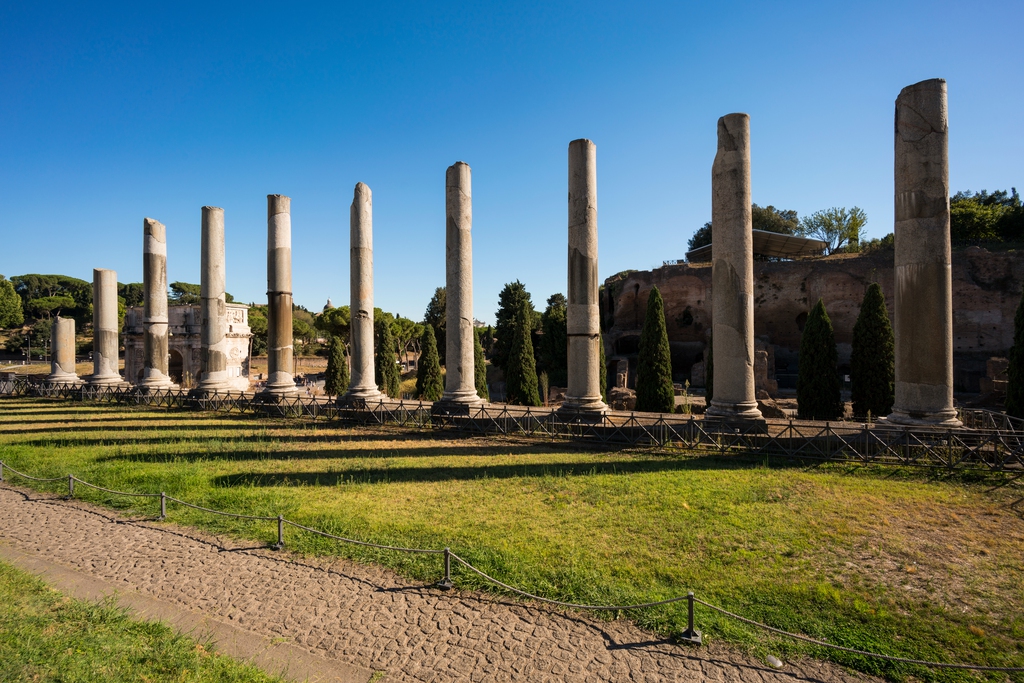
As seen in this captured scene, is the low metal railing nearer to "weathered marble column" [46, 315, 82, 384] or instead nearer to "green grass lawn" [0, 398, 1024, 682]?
"green grass lawn" [0, 398, 1024, 682]

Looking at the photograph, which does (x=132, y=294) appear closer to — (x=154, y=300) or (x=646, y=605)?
(x=154, y=300)

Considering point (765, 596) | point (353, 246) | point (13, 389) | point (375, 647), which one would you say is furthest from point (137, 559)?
point (13, 389)

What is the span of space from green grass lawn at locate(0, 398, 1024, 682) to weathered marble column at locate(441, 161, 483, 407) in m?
3.38

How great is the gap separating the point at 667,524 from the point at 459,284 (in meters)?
10.8

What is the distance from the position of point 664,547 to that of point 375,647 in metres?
3.88

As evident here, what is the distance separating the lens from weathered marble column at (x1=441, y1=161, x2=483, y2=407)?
17.2 meters

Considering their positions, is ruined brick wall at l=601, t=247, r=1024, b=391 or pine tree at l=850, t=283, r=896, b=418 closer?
pine tree at l=850, t=283, r=896, b=418

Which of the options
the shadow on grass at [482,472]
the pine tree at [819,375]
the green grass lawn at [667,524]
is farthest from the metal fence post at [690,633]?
the pine tree at [819,375]

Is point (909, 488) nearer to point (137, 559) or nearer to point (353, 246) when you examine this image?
point (137, 559)

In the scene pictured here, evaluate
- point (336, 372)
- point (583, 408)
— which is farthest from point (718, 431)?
point (336, 372)

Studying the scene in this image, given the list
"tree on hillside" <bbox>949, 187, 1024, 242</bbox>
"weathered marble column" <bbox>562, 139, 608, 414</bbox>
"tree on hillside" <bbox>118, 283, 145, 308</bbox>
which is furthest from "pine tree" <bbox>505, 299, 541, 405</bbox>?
"tree on hillside" <bbox>118, 283, 145, 308</bbox>

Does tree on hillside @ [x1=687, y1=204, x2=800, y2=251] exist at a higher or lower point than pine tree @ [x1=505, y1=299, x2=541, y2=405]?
higher

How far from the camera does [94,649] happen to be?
15.5 ft

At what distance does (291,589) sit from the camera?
6613 millimetres
